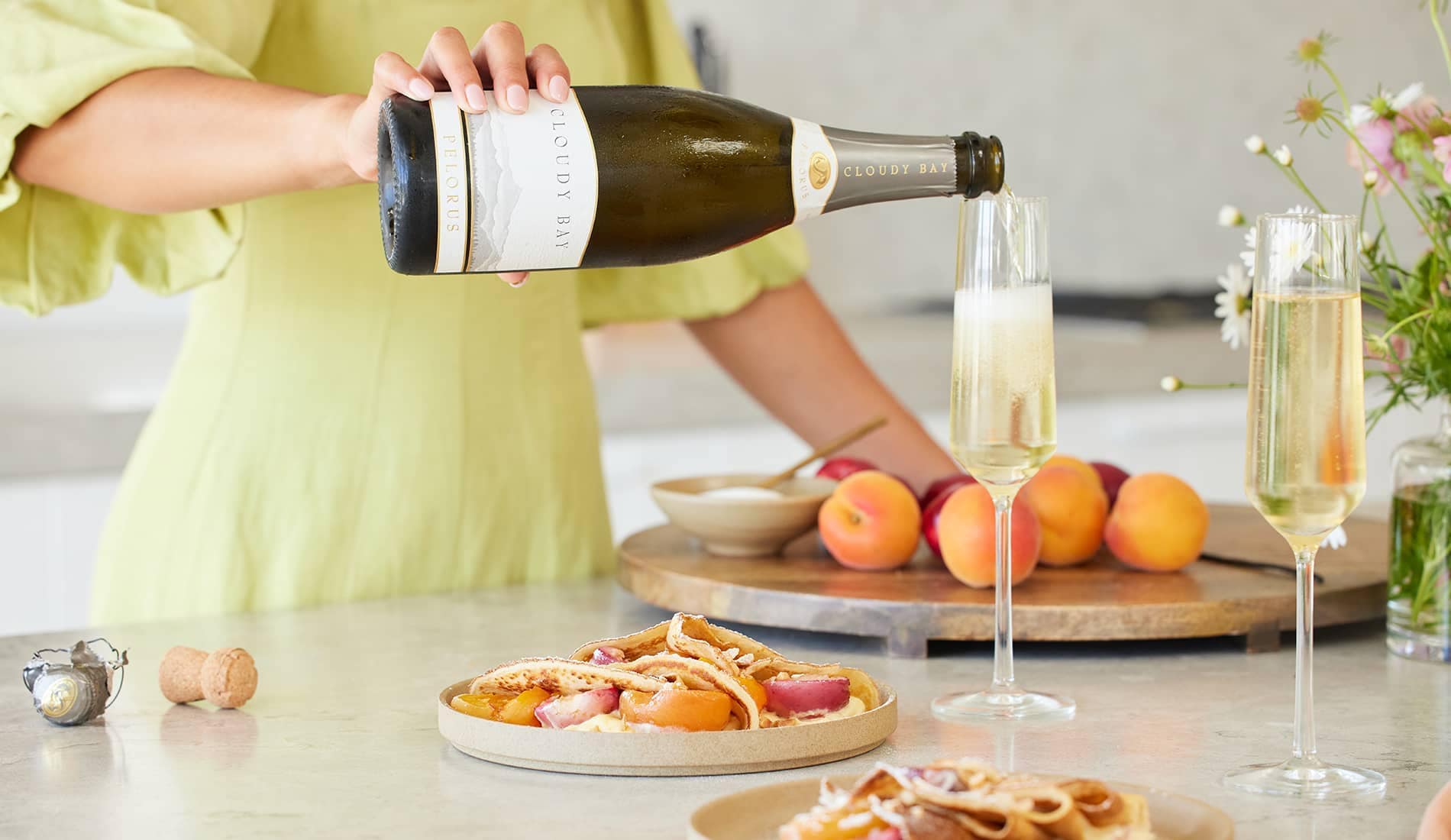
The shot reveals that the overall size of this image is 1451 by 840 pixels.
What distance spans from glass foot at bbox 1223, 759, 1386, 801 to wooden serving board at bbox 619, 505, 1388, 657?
0.29m

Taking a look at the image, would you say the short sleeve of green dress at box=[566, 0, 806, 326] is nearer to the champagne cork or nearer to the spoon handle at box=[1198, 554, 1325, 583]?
the spoon handle at box=[1198, 554, 1325, 583]

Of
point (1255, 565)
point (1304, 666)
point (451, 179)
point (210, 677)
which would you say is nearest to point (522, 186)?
point (451, 179)

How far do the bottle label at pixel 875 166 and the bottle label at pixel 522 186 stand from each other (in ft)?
0.62

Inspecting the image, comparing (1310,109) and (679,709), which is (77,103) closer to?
(679,709)

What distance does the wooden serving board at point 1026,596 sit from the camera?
3.78 ft

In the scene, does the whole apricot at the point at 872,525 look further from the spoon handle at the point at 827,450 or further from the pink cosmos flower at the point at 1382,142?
the pink cosmos flower at the point at 1382,142

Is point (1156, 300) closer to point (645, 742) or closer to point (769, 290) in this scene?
point (769, 290)

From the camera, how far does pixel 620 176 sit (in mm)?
973

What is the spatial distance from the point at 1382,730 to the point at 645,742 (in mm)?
452

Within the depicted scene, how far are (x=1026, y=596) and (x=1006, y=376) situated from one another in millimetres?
255

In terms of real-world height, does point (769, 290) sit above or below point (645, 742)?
above

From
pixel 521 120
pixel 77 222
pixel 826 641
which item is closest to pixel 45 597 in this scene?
pixel 77 222

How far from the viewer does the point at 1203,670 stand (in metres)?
1.12

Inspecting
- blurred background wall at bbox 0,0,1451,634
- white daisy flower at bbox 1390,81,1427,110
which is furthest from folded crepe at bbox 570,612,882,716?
blurred background wall at bbox 0,0,1451,634
